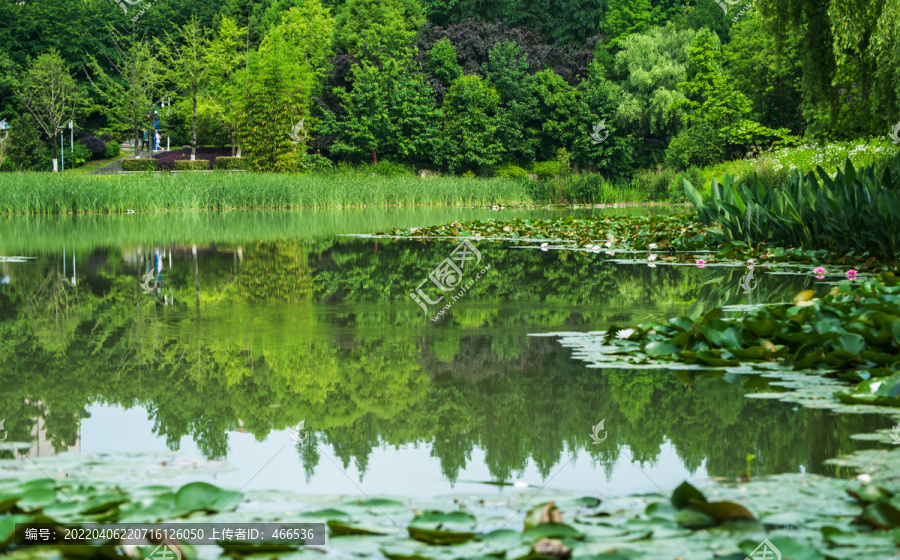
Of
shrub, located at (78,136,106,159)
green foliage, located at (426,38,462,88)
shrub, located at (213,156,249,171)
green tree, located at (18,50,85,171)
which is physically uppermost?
green foliage, located at (426,38,462,88)

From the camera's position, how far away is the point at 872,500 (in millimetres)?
2393

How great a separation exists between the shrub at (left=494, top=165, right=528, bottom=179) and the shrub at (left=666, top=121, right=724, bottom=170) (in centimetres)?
668

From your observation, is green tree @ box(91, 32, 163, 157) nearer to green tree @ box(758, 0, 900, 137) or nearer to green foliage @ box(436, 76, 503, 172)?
green foliage @ box(436, 76, 503, 172)

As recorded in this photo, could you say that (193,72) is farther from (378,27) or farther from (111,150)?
(378,27)

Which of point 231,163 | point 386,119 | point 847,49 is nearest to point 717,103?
point 386,119

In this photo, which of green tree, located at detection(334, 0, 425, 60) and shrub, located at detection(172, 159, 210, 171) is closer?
shrub, located at detection(172, 159, 210, 171)

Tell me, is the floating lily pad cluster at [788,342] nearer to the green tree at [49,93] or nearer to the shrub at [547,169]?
the shrub at [547,169]

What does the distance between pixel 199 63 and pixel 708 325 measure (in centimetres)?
4346

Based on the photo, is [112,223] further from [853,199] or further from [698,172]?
[698,172]

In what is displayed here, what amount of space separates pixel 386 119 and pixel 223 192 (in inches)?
603

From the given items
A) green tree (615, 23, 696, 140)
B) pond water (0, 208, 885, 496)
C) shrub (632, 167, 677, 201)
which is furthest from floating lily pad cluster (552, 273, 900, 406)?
green tree (615, 23, 696, 140)

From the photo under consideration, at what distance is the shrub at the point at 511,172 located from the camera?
40.8 m

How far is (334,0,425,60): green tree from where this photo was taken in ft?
147

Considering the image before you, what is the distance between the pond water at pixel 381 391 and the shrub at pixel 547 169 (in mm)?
33275
